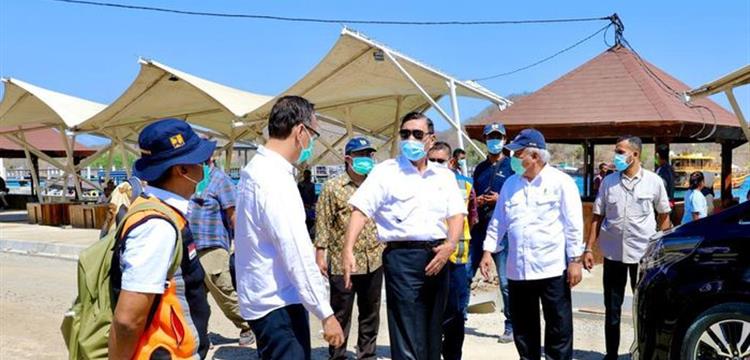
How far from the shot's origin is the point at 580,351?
5965 mm

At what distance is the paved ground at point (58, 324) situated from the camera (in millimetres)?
6133

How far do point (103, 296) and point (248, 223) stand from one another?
857 mm

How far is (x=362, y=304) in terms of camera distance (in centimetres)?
542

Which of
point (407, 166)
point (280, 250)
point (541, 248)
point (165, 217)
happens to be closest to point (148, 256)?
point (165, 217)

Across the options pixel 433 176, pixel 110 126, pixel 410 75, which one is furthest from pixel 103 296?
pixel 110 126

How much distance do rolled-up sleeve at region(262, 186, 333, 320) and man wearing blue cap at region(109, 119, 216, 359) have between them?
39 centimetres

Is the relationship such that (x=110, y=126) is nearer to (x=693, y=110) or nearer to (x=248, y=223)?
(x=693, y=110)

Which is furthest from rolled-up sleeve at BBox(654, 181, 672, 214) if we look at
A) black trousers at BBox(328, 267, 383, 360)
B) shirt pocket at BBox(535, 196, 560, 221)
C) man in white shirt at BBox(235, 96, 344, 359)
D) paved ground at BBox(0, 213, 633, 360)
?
man in white shirt at BBox(235, 96, 344, 359)

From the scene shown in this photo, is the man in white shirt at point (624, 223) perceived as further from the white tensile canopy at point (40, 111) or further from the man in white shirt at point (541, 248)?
the white tensile canopy at point (40, 111)

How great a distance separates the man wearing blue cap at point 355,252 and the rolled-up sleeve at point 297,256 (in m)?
2.24

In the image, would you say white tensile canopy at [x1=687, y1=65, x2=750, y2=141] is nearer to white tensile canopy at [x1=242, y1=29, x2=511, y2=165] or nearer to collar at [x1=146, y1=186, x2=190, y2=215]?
white tensile canopy at [x1=242, y1=29, x2=511, y2=165]

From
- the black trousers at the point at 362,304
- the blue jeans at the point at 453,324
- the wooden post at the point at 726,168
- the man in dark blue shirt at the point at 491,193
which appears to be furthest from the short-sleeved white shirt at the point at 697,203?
the black trousers at the point at 362,304

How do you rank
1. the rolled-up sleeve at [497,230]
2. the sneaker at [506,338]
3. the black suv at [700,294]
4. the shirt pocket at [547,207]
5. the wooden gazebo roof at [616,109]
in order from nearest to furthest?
the black suv at [700,294], the shirt pocket at [547,207], the rolled-up sleeve at [497,230], the sneaker at [506,338], the wooden gazebo roof at [616,109]

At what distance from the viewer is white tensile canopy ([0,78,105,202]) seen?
834 inches
